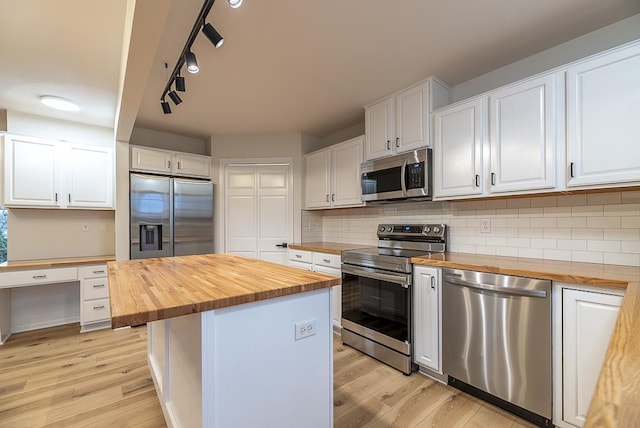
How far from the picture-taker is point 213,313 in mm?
1128

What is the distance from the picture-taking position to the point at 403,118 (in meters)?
2.71

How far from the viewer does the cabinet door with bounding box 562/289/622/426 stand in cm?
148

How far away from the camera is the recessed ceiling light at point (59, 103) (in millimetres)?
2893

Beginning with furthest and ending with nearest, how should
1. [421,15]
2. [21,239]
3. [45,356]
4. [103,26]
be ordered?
[21,239] < [45,356] < [103,26] < [421,15]

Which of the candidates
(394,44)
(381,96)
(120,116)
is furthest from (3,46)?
(381,96)

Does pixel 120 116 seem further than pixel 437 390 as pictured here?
Yes

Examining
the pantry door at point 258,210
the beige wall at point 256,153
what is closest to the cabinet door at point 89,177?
the beige wall at point 256,153

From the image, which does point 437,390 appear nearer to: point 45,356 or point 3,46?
point 45,356

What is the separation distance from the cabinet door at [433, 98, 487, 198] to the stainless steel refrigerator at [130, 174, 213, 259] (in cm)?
291

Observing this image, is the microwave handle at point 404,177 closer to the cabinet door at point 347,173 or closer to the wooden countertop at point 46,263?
the cabinet door at point 347,173

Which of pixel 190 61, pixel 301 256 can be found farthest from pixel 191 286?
pixel 301 256

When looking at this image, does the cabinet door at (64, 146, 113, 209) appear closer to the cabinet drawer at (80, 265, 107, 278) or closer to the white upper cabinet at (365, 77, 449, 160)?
the cabinet drawer at (80, 265, 107, 278)

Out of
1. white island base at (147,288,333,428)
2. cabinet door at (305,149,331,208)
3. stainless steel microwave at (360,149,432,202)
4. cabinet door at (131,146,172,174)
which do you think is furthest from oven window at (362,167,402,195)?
cabinet door at (131,146,172,174)

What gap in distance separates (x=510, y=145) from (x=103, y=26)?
287 centimetres
